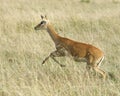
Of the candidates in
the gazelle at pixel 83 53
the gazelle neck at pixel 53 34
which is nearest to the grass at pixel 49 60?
the gazelle at pixel 83 53

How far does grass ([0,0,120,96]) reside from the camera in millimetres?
5727

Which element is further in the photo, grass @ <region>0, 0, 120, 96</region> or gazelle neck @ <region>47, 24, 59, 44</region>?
gazelle neck @ <region>47, 24, 59, 44</region>

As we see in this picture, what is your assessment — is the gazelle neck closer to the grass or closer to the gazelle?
the gazelle

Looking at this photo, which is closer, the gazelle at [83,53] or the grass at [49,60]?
the grass at [49,60]

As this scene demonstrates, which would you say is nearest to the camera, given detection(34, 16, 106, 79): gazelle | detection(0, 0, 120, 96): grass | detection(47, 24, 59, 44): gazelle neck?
detection(0, 0, 120, 96): grass

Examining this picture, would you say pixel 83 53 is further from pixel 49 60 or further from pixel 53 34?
pixel 53 34

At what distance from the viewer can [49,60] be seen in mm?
7543

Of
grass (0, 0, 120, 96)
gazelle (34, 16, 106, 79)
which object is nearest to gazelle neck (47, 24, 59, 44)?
gazelle (34, 16, 106, 79)

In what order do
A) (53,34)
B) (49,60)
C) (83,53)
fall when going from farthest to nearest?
(53,34) → (49,60) → (83,53)

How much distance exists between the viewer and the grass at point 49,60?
225 inches

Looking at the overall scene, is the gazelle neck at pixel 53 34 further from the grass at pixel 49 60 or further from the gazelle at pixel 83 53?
the grass at pixel 49 60

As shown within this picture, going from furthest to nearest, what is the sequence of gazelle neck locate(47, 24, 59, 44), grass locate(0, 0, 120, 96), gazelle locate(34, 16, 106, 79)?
gazelle neck locate(47, 24, 59, 44) < gazelle locate(34, 16, 106, 79) < grass locate(0, 0, 120, 96)

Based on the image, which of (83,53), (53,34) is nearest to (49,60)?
(53,34)

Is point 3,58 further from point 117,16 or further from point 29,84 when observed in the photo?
point 117,16
